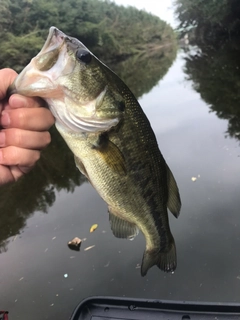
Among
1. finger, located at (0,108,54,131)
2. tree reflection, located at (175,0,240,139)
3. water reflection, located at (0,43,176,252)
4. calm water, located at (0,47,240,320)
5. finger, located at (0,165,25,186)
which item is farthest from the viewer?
tree reflection, located at (175,0,240,139)

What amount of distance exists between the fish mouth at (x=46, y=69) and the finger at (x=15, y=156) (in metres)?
0.35

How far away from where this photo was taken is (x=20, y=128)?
190 centimetres

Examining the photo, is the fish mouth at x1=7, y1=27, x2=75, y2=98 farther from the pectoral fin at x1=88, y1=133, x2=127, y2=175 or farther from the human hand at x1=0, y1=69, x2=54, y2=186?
the pectoral fin at x1=88, y1=133, x2=127, y2=175

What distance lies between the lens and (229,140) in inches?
Answer: 318

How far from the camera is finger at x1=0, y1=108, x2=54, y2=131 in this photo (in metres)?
1.83

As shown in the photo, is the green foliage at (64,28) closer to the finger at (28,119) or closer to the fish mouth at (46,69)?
the finger at (28,119)

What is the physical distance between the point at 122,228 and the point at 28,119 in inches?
37.6

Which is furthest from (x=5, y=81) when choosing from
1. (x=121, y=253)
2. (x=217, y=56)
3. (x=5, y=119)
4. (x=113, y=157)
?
(x=217, y=56)

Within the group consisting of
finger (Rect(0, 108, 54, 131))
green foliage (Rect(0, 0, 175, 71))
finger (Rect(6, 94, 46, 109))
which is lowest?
green foliage (Rect(0, 0, 175, 71))

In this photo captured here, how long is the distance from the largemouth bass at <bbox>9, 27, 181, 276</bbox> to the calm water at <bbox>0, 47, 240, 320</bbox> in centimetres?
248


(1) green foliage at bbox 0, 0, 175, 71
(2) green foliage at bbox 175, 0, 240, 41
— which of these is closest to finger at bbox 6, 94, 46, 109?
(1) green foliage at bbox 0, 0, 175, 71

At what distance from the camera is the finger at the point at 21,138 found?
191 centimetres

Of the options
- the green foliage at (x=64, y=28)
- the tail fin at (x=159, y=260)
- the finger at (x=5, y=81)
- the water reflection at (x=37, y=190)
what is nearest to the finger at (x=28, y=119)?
the finger at (x=5, y=81)

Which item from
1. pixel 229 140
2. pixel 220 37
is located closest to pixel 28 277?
pixel 229 140
